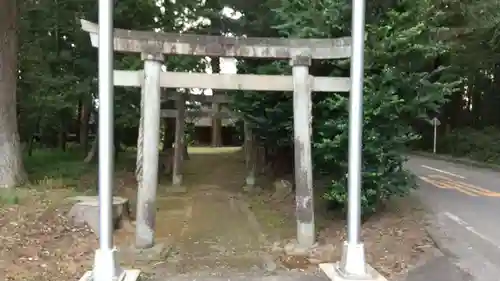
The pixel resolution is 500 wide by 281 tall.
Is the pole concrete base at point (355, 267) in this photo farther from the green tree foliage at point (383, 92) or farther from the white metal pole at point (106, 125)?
the green tree foliage at point (383, 92)

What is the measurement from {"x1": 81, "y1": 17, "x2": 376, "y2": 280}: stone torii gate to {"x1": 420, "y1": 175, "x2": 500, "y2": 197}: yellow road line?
228 inches

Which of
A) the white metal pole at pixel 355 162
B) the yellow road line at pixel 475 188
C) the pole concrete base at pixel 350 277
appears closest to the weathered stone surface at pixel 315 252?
the pole concrete base at pixel 350 277

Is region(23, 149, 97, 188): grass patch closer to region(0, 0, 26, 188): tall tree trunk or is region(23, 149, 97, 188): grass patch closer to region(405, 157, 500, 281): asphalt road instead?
region(0, 0, 26, 188): tall tree trunk

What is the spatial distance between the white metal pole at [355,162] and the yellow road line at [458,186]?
7851mm

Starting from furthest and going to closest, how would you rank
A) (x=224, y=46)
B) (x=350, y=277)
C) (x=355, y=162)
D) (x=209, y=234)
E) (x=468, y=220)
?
(x=209, y=234) → (x=468, y=220) → (x=224, y=46) → (x=355, y=162) → (x=350, y=277)

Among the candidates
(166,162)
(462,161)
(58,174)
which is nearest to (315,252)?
(58,174)

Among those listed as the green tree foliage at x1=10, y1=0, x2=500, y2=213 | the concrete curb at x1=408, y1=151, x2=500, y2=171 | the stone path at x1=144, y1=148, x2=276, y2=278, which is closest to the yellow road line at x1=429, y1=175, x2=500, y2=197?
the green tree foliage at x1=10, y1=0, x2=500, y2=213

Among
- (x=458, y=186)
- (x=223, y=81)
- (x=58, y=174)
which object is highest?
(x=223, y=81)

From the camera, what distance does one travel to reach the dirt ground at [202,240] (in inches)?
260

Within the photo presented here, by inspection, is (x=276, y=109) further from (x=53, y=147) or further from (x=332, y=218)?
(x=53, y=147)

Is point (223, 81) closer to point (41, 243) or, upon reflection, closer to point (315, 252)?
point (315, 252)

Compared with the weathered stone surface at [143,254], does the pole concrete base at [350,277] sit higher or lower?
higher

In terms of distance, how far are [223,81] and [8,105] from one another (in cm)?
484

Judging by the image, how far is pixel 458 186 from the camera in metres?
13.2
